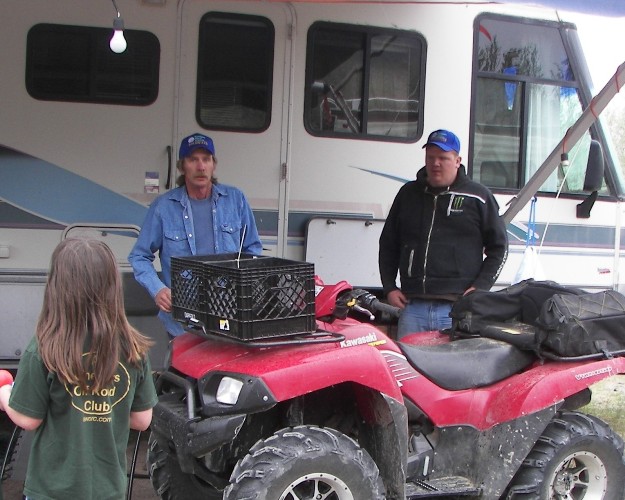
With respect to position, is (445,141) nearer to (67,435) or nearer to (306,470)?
(306,470)

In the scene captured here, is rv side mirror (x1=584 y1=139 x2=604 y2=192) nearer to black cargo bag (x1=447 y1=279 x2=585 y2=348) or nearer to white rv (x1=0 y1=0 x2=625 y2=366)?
white rv (x1=0 y1=0 x2=625 y2=366)

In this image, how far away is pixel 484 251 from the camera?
16.1ft

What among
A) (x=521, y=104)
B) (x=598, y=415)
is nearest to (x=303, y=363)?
(x=521, y=104)

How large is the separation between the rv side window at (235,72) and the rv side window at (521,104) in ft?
4.82

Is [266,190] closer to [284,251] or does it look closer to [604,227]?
[284,251]

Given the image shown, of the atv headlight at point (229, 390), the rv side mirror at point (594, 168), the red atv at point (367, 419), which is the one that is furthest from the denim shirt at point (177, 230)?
the rv side mirror at point (594, 168)

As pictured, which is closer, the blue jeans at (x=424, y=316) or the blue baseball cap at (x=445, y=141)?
the blue baseball cap at (x=445, y=141)

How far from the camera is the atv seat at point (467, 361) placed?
3768 mm

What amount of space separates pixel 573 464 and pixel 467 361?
0.79 metres

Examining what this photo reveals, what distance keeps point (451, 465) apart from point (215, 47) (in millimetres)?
3001

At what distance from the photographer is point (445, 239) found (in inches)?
188

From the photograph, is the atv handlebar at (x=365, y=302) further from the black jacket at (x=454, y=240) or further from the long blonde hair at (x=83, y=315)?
the long blonde hair at (x=83, y=315)

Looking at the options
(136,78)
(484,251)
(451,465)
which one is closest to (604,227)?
(484,251)

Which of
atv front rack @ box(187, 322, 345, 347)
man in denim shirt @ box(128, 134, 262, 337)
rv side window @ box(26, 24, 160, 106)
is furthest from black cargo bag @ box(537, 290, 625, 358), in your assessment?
rv side window @ box(26, 24, 160, 106)
